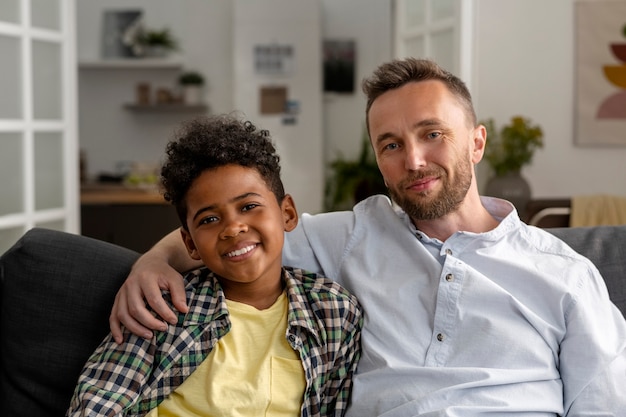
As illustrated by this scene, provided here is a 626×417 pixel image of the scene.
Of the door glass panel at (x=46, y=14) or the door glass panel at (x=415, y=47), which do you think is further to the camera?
the door glass panel at (x=415, y=47)

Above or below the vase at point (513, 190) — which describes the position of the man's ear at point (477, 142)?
above

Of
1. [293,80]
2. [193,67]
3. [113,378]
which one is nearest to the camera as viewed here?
[113,378]

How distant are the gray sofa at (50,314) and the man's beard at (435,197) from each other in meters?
0.44

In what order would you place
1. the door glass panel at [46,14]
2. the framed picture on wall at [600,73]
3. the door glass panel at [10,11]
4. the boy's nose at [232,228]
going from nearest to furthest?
the boy's nose at [232,228], the door glass panel at [10,11], the door glass panel at [46,14], the framed picture on wall at [600,73]

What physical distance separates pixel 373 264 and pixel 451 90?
43 centimetres

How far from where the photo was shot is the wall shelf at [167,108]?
21.2ft

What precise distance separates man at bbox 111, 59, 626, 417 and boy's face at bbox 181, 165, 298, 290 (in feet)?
0.39

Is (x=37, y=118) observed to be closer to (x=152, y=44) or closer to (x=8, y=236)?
(x=8, y=236)

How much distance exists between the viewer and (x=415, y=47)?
450cm

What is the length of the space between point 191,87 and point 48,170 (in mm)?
2856

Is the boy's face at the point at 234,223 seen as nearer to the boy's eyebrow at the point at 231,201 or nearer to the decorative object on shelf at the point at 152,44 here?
the boy's eyebrow at the point at 231,201

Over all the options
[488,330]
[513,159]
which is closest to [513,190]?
[513,159]

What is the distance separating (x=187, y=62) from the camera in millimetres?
6688

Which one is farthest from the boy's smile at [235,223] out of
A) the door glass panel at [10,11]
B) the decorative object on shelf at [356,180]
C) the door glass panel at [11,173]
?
the decorative object on shelf at [356,180]
